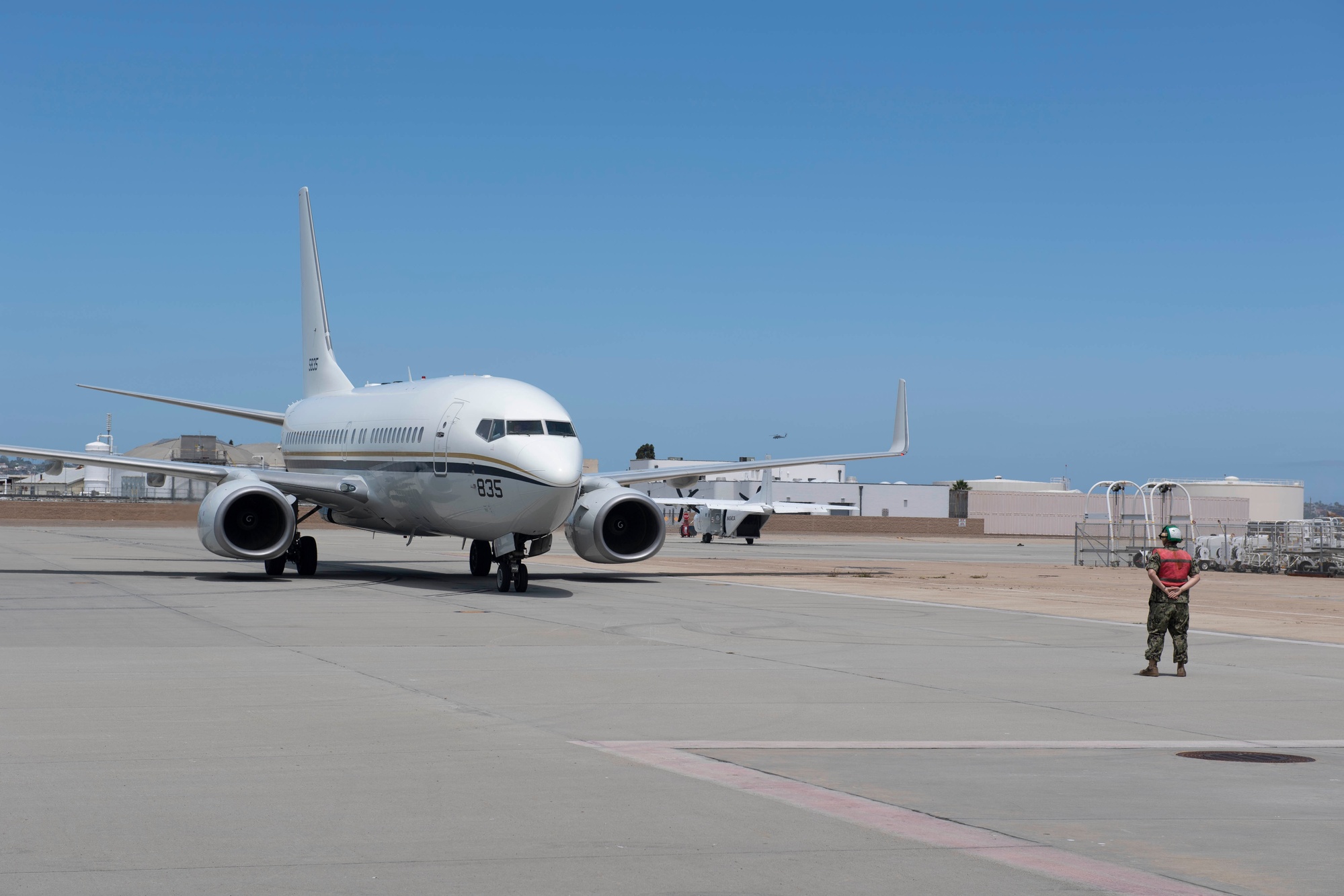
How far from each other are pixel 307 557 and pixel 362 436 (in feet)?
9.33

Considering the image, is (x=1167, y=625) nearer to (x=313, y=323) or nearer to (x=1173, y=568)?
(x=1173, y=568)

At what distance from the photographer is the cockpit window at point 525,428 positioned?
25.8 metres

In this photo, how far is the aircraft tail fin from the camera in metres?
36.7

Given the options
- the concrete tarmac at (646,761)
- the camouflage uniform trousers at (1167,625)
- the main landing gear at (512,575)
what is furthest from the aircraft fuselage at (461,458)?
the camouflage uniform trousers at (1167,625)

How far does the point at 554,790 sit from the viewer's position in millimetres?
8305

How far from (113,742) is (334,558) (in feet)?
103

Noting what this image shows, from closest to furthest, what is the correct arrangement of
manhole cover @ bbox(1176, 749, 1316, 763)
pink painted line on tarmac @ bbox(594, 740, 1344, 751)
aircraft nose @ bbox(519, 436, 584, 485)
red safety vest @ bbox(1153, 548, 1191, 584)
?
Answer: manhole cover @ bbox(1176, 749, 1316, 763) < pink painted line on tarmac @ bbox(594, 740, 1344, 751) < red safety vest @ bbox(1153, 548, 1191, 584) < aircraft nose @ bbox(519, 436, 584, 485)

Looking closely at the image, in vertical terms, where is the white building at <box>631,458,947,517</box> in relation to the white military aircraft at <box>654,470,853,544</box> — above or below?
above

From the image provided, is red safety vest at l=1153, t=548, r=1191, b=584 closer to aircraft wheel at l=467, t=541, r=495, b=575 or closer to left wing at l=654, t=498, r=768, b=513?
aircraft wheel at l=467, t=541, r=495, b=575

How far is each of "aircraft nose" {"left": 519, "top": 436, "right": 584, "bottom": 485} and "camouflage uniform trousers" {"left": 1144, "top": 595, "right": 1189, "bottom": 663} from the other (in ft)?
39.3

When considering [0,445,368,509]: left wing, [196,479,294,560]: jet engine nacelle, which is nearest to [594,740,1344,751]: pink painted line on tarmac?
[196,479,294,560]: jet engine nacelle

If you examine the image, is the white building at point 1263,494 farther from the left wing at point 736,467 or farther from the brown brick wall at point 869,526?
Result: the left wing at point 736,467

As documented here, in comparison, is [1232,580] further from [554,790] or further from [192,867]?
[192,867]

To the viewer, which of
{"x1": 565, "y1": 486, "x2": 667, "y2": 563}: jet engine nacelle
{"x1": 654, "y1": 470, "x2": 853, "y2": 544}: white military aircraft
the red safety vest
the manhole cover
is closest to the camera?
the manhole cover
